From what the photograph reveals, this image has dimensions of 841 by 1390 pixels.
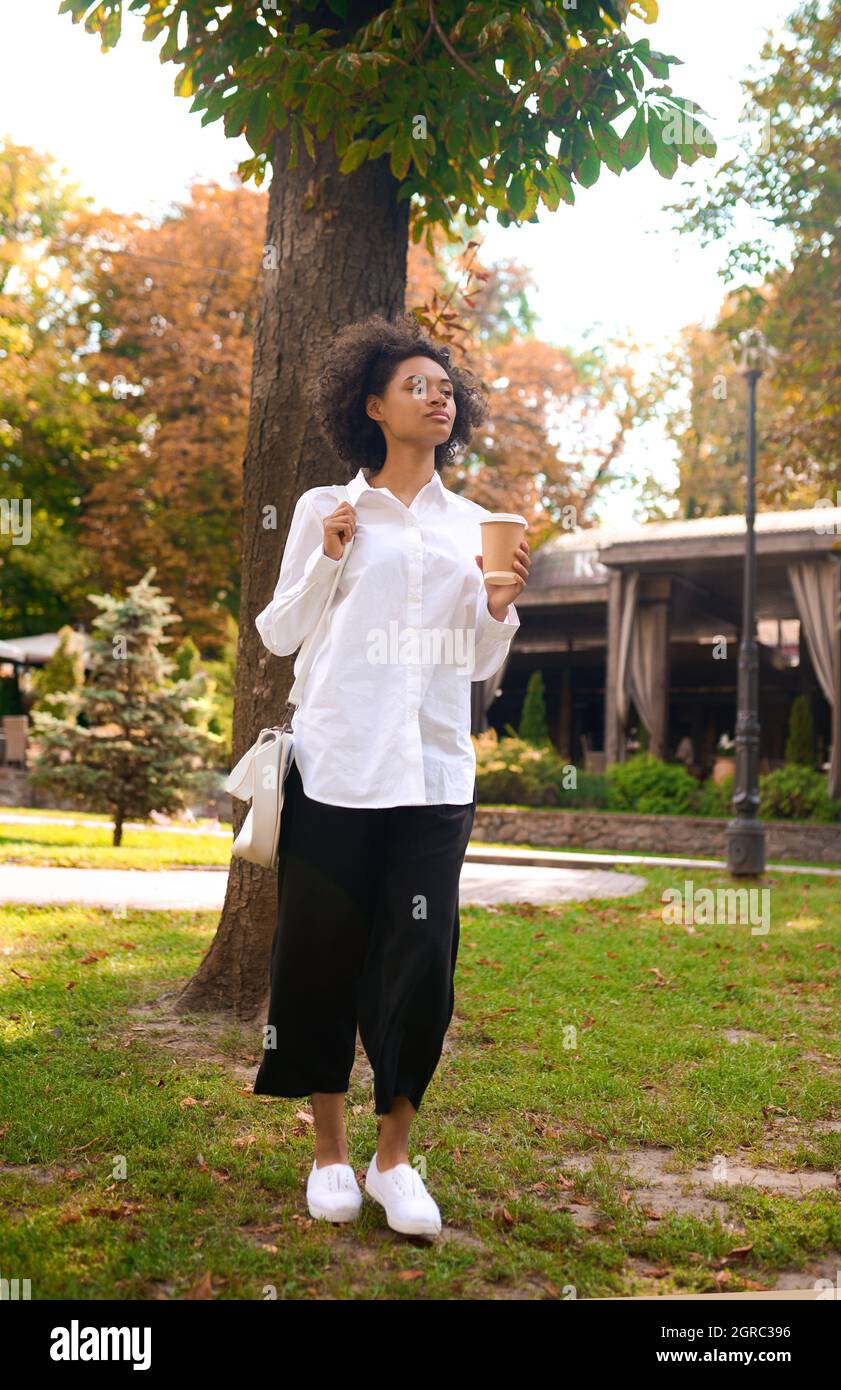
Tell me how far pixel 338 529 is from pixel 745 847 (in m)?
9.89

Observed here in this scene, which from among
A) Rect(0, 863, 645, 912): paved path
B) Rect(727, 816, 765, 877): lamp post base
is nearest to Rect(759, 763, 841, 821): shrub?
Rect(727, 816, 765, 877): lamp post base

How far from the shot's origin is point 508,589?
3193 millimetres

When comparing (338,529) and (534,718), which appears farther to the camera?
(534,718)

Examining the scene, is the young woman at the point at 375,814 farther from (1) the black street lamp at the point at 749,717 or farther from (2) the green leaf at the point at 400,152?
(1) the black street lamp at the point at 749,717

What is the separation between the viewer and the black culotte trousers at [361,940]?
310 cm

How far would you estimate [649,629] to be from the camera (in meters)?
19.2

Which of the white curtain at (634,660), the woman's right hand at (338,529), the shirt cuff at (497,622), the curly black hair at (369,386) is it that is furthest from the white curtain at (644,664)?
the woman's right hand at (338,529)

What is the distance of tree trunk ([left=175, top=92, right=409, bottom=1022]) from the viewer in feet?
17.1

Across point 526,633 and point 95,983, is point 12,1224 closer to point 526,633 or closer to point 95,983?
point 95,983

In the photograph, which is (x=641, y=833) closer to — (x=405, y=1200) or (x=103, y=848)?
(x=103, y=848)

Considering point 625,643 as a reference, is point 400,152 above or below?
above

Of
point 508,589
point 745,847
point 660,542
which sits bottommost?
point 745,847

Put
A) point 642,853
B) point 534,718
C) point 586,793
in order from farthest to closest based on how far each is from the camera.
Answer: point 534,718 → point 586,793 → point 642,853

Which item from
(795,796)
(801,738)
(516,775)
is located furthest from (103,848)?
(801,738)
